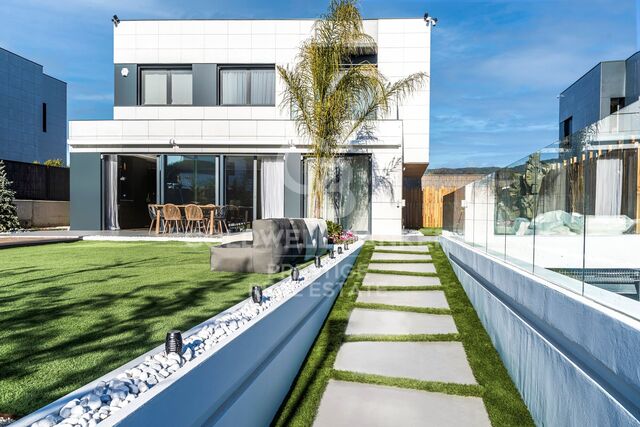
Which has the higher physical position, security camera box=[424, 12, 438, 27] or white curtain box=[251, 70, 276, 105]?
security camera box=[424, 12, 438, 27]

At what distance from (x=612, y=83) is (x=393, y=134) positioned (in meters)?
12.2

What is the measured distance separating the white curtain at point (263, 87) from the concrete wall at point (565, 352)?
12637mm

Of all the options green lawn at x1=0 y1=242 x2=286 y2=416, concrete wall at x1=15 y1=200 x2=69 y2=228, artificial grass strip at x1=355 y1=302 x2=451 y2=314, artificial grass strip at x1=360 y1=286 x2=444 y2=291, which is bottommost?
artificial grass strip at x1=355 y1=302 x2=451 y2=314

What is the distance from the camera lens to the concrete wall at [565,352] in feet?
5.76

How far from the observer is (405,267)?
809cm

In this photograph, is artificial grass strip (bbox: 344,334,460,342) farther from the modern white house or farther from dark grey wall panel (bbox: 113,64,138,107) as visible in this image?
dark grey wall panel (bbox: 113,64,138,107)

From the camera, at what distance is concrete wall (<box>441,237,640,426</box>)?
1.76 m

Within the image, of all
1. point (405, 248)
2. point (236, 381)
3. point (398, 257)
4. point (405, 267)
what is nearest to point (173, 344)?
point (236, 381)

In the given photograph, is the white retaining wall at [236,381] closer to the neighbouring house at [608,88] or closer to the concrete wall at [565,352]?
the concrete wall at [565,352]

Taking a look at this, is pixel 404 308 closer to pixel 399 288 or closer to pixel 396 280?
pixel 399 288

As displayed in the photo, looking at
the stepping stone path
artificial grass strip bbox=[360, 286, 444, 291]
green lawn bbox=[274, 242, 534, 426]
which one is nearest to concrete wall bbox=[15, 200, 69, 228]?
artificial grass strip bbox=[360, 286, 444, 291]

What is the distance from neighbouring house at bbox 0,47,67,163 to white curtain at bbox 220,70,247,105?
16304 mm

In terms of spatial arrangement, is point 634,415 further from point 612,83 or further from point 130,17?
point 612,83

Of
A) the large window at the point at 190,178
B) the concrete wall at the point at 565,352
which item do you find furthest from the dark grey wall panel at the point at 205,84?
the concrete wall at the point at 565,352
